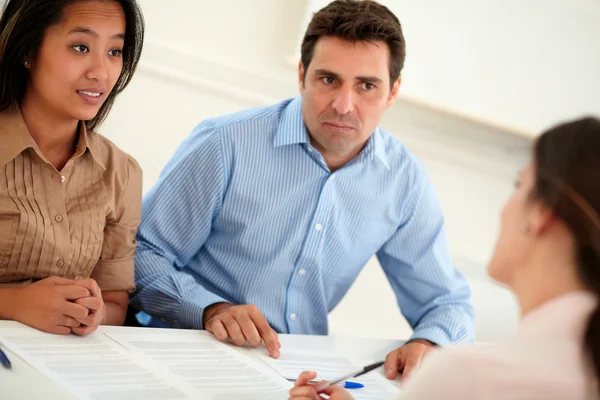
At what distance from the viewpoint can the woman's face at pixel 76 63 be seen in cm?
→ 153

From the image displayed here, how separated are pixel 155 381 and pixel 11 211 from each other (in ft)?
1.58

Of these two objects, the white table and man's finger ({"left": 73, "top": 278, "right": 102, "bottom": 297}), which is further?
man's finger ({"left": 73, "top": 278, "right": 102, "bottom": 297})

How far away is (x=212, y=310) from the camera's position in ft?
5.63

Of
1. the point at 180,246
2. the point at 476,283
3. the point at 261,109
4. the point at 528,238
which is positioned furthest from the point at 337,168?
the point at 476,283

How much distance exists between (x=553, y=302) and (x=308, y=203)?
1.16 m

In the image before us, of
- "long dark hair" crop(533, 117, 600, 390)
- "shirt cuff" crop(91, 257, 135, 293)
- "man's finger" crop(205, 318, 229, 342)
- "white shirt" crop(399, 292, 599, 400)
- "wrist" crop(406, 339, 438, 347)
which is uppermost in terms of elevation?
"long dark hair" crop(533, 117, 600, 390)

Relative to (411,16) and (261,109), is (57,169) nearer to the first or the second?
(261,109)

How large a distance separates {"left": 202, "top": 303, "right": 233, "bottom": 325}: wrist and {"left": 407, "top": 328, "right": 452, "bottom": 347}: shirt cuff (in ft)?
1.62

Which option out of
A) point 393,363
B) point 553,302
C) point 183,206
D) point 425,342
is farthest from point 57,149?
point 553,302

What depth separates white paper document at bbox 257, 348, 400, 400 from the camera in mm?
1464

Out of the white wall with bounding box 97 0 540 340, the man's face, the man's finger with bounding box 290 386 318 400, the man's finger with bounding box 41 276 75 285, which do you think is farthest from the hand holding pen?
the white wall with bounding box 97 0 540 340

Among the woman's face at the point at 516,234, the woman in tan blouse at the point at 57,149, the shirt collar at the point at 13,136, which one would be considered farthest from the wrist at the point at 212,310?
the woman's face at the point at 516,234

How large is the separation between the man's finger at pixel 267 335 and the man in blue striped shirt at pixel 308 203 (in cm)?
32

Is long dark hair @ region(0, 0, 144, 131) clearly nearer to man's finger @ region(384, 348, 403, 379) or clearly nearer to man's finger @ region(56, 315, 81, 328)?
man's finger @ region(56, 315, 81, 328)
